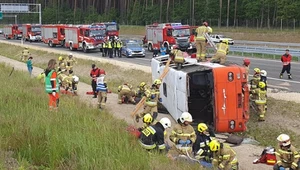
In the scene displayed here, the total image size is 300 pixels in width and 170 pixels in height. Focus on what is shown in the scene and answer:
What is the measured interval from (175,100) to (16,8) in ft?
223

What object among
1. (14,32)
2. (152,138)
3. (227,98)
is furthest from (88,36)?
(14,32)

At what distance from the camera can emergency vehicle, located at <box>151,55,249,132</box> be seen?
11.9 meters

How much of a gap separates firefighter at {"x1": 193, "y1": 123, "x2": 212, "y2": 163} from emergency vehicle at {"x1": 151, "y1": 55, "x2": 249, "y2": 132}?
9.23ft

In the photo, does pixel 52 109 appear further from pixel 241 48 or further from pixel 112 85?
pixel 241 48

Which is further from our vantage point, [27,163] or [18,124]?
[18,124]

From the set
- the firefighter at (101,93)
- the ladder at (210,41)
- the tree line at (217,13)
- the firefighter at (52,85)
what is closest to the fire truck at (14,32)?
the tree line at (217,13)

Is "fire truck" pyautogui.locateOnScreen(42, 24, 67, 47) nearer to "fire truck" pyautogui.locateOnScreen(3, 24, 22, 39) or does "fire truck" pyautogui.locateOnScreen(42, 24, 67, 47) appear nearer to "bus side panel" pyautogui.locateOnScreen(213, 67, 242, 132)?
"fire truck" pyautogui.locateOnScreen(3, 24, 22, 39)

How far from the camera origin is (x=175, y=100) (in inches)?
535

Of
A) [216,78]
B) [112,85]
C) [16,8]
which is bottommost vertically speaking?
[112,85]

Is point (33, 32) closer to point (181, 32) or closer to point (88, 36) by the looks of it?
point (88, 36)

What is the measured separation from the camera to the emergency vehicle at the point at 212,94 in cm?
1190

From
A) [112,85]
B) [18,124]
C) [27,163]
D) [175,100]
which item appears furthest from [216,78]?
[112,85]

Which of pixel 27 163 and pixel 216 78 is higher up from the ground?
pixel 216 78

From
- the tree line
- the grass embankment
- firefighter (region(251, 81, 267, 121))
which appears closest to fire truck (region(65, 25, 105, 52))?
the tree line
